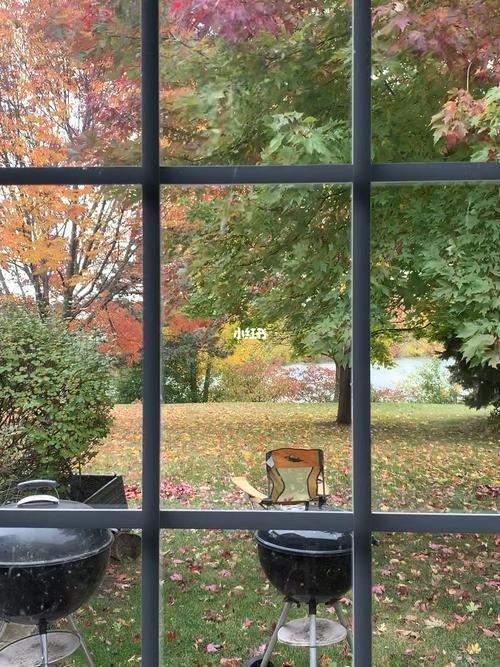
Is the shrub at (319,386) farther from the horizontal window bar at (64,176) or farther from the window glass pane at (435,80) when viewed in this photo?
the horizontal window bar at (64,176)

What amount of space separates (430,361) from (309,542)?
1.51 meters

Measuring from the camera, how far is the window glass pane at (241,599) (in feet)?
4.77

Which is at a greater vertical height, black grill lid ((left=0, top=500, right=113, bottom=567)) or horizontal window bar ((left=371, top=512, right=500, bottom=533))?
horizontal window bar ((left=371, top=512, right=500, bottom=533))

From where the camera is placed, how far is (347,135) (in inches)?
95.6

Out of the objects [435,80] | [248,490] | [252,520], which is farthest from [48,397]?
[435,80]

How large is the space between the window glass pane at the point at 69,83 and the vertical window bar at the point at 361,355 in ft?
4.49

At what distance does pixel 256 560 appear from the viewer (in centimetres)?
220

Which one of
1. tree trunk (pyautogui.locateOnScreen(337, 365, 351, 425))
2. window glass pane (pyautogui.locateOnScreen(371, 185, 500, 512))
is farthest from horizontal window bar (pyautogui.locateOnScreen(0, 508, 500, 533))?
window glass pane (pyautogui.locateOnScreen(371, 185, 500, 512))

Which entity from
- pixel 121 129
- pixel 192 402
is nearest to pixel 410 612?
pixel 192 402

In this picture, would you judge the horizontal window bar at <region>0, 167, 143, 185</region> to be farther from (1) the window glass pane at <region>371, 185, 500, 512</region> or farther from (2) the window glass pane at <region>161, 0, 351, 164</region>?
(1) the window glass pane at <region>371, 185, 500, 512</region>

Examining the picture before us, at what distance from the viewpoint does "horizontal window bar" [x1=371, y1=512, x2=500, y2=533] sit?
3.61 feet

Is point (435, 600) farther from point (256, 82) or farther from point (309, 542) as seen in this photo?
point (256, 82)

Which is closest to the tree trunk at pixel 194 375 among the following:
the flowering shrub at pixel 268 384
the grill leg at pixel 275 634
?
the flowering shrub at pixel 268 384

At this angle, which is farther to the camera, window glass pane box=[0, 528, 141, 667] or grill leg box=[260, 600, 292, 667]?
grill leg box=[260, 600, 292, 667]
